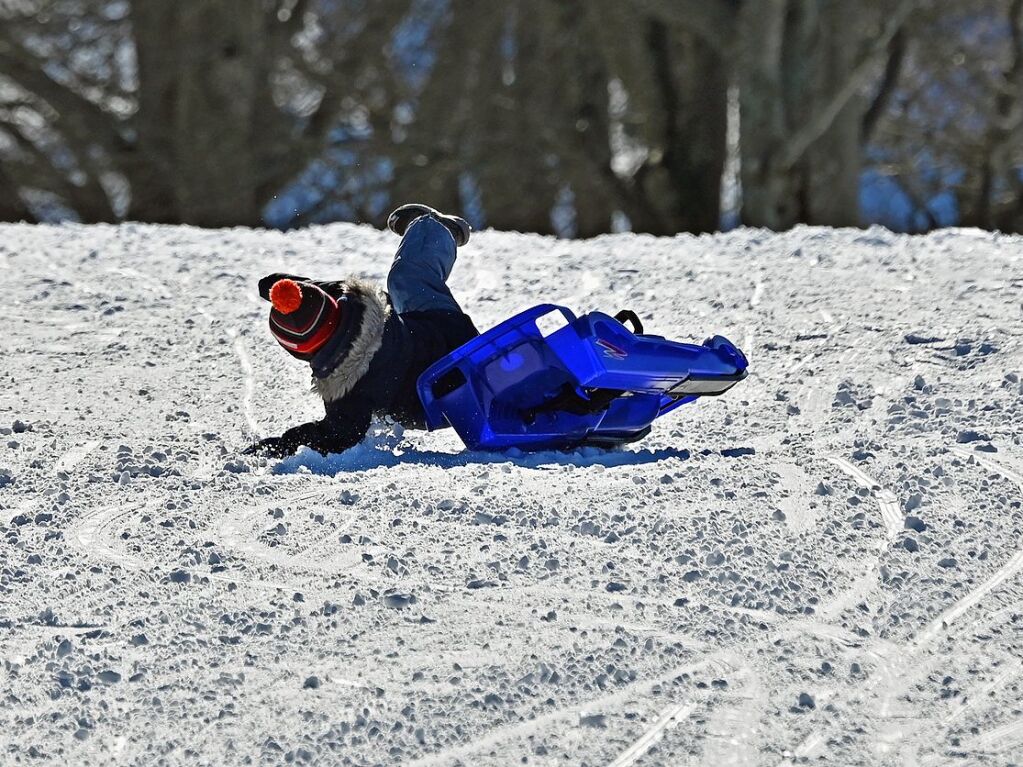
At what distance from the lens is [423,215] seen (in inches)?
225

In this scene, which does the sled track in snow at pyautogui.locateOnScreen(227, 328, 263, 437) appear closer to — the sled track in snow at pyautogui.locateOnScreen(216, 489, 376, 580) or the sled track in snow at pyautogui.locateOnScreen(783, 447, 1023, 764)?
the sled track in snow at pyautogui.locateOnScreen(216, 489, 376, 580)

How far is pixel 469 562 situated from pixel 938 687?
3.68ft

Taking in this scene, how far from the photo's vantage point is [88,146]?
20672 millimetres

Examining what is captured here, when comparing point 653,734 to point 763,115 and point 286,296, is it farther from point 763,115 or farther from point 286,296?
point 763,115

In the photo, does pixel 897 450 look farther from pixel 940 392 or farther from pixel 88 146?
pixel 88 146

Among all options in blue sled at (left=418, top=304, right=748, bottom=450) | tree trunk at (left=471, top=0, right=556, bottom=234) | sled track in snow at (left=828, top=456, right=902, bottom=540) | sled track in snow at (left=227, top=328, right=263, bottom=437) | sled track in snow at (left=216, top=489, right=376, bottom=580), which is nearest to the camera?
sled track in snow at (left=216, top=489, right=376, bottom=580)

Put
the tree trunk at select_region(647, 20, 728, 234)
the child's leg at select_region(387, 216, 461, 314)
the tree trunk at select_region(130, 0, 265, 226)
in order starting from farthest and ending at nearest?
the tree trunk at select_region(130, 0, 265, 226)
the tree trunk at select_region(647, 20, 728, 234)
the child's leg at select_region(387, 216, 461, 314)

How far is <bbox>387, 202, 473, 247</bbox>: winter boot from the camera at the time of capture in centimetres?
572

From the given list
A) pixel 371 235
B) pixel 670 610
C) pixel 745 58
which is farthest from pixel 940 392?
pixel 745 58

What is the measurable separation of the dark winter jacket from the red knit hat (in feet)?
0.12

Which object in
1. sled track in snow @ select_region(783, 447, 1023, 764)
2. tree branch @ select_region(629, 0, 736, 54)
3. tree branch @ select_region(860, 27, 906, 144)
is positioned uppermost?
sled track in snow @ select_region(783, 447, 1023, 764)

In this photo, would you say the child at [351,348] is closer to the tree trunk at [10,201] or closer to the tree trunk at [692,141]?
the tree trunk at [692,141]

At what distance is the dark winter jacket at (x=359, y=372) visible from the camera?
15.2 feet

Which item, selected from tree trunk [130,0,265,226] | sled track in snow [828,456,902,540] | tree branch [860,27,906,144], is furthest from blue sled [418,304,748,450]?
tree branch [860,27,906,144]
